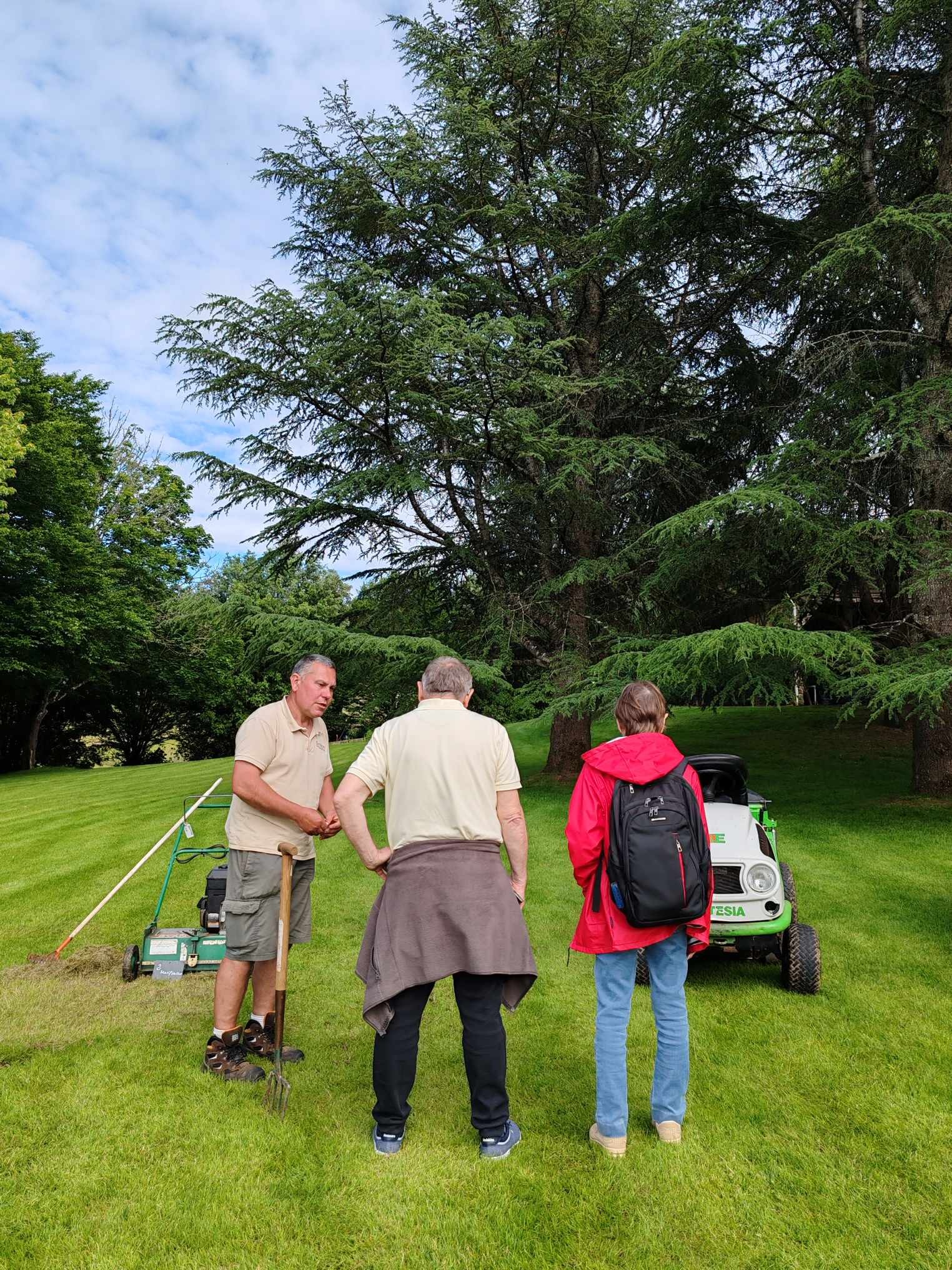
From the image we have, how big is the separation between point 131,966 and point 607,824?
3.28 m

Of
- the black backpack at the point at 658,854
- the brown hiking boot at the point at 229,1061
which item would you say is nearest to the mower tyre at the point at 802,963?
the black backpack at the point at 658,854

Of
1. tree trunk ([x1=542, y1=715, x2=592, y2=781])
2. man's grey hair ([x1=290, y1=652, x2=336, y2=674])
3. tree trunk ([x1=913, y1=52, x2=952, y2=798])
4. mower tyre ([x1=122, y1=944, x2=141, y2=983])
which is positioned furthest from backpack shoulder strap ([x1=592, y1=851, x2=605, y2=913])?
tree trunk ([x1=542, y1=715, x2=592, y2=781])

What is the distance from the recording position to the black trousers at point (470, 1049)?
2.96 m

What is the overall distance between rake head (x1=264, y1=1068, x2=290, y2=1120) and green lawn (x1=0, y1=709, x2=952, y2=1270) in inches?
2.2

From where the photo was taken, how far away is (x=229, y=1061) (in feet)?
12.2

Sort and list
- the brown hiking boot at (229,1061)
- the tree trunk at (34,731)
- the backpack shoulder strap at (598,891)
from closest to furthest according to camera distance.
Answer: the backpack shoulder strap at (598,891)
the brown hiking boot at (229,1061)
the tree trunk at (34,731)

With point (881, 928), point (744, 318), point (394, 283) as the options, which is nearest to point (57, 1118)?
point (881, 928)

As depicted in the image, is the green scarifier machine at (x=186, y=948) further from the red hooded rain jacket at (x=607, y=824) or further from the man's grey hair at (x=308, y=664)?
the red hooded rain jacket at (x=607, y=824)

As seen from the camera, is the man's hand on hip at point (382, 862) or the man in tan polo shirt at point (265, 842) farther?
the man in tan polo shirt at point (265, 842)

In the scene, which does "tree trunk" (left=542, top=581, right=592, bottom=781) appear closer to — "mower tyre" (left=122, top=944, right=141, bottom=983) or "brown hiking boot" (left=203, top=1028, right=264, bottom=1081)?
"mower tyre" (left=122, top=944, right=141, bottom=983)

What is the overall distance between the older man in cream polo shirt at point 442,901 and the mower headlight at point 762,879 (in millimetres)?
1978

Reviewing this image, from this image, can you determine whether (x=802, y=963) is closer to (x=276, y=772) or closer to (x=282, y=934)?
(x=282, y=934)

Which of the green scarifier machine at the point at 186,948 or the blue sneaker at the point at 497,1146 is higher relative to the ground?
the green scarifier machine at the point at 186,948

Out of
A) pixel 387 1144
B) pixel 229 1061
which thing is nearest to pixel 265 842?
pixel 229 1061
